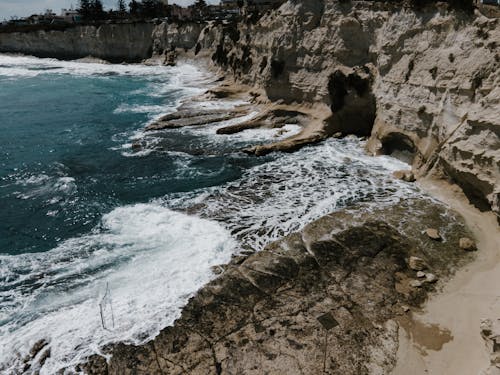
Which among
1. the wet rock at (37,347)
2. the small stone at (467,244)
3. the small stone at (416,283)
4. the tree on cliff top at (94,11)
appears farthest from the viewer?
the tree on cliff top at (94,11)

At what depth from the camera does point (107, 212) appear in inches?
650

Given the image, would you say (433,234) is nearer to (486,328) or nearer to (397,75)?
(486,328)

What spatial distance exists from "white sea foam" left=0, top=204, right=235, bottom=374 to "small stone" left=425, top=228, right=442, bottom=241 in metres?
6.91

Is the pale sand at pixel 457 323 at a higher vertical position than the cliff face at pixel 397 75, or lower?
lower

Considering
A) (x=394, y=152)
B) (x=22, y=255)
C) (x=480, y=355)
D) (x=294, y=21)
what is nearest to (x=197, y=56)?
(x=294, y=21)

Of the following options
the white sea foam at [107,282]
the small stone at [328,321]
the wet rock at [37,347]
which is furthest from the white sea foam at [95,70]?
the small stone at [328,321]

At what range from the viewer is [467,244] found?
1251 centimetres

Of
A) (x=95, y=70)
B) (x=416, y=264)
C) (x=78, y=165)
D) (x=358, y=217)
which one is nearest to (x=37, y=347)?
(x=416, y=264)

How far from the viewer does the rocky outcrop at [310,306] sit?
29.3ft

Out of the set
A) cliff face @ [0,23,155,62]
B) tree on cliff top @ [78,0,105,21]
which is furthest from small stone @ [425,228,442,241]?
tree on cliff top @ [78,0,105,21]

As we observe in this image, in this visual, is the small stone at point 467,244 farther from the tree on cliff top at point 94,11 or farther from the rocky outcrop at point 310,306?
the tree on cliff top at point 94,11

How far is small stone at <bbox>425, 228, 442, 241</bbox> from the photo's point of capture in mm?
13009

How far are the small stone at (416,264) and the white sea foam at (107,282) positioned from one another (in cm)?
591

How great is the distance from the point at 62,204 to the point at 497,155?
59.5ft
